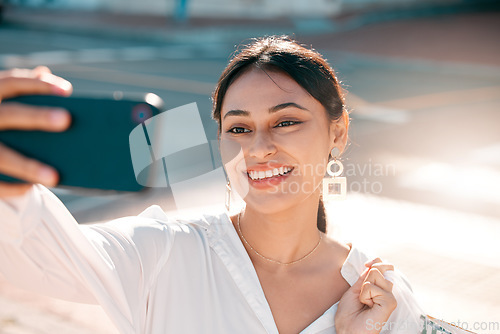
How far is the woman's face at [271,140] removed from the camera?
2215mm

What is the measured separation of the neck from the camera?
2332 millimetres

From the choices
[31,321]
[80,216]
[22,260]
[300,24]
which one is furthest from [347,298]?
[300,24]

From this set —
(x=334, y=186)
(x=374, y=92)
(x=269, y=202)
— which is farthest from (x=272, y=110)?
(x=374, y=92)

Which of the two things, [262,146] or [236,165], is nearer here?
[262,146]

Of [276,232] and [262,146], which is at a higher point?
[262,146]

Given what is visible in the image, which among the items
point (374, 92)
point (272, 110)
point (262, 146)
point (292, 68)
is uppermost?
point (292, 68)

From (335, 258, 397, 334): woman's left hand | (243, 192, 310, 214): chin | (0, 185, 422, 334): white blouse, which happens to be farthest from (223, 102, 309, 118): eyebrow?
(335, 258, 397, 334): woman's left hand

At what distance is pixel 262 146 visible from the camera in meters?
2.20

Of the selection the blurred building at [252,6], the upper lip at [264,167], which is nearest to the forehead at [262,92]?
the upper lip at [264,167]

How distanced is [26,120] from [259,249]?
4.62 feet

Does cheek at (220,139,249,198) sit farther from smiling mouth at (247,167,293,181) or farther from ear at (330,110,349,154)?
ear at (330,110,349,154)
